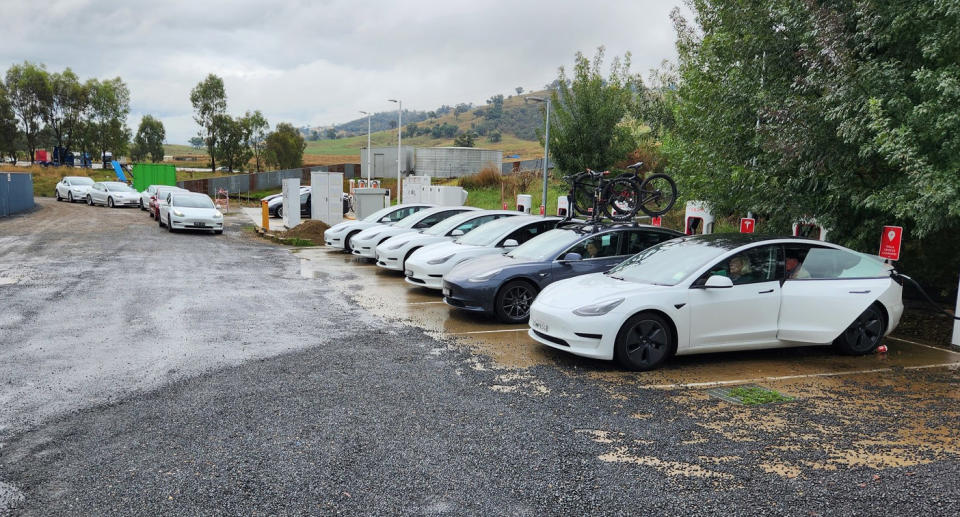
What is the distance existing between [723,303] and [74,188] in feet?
126

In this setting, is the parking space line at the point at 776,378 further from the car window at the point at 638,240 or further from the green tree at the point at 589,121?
the green tree at the point at 589,121

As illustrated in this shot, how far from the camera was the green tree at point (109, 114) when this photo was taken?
62.2 meters

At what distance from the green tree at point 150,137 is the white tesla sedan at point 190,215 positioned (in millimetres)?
82798

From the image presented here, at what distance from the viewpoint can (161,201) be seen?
25.2m

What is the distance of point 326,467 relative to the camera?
4.34 m

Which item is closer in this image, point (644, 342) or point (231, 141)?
point (644, 342)

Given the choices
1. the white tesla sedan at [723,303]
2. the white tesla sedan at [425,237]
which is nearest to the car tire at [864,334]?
the white tesla sedan at [723,303]

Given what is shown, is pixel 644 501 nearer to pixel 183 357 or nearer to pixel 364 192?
pixel 183 357

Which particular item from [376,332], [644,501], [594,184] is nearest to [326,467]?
[644,501]

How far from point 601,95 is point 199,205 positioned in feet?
48.9

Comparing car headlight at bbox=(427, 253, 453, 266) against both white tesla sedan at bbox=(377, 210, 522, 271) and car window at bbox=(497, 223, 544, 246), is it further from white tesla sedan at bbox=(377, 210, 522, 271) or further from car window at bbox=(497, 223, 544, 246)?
white tesla sedan at bbox=(377, 210, 522, 271)

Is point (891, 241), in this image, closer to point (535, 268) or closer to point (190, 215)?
point (535, 268)

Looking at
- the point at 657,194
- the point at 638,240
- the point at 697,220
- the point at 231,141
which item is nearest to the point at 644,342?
the point at 638,240

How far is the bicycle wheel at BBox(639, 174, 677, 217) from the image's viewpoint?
10.7m
